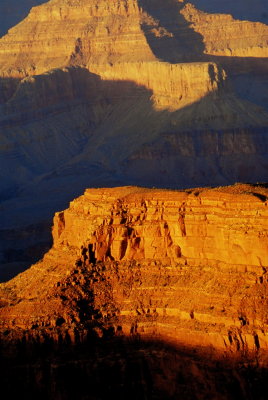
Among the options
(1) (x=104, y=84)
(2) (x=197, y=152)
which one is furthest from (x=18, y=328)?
(1) (x=104, y=84)

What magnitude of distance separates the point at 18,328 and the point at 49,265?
2.94m

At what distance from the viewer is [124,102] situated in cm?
13938

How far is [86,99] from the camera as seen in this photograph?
143125mm

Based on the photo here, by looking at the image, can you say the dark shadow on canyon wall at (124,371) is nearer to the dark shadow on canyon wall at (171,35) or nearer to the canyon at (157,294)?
the canyon at (157,294)

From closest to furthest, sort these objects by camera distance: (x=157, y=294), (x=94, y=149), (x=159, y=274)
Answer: (x=157, y=294)
(x=159, y=274)
(x=94, y=149)

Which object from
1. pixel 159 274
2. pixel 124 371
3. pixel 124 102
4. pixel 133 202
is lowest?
pixel 124 371

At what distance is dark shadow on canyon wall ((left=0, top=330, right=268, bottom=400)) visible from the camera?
39750 mm

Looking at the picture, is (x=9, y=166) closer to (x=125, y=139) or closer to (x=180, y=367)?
(x=125, y=139)

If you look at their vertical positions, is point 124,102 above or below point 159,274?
above

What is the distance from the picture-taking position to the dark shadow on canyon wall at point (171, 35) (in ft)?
471

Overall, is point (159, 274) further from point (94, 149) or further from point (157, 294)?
point (94, 149)

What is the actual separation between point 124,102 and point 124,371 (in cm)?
9922

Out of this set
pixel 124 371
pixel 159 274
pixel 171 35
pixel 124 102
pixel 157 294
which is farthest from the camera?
pixel 171 35

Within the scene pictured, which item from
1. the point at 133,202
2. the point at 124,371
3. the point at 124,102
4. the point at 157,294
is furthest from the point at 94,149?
the point at 124,371
